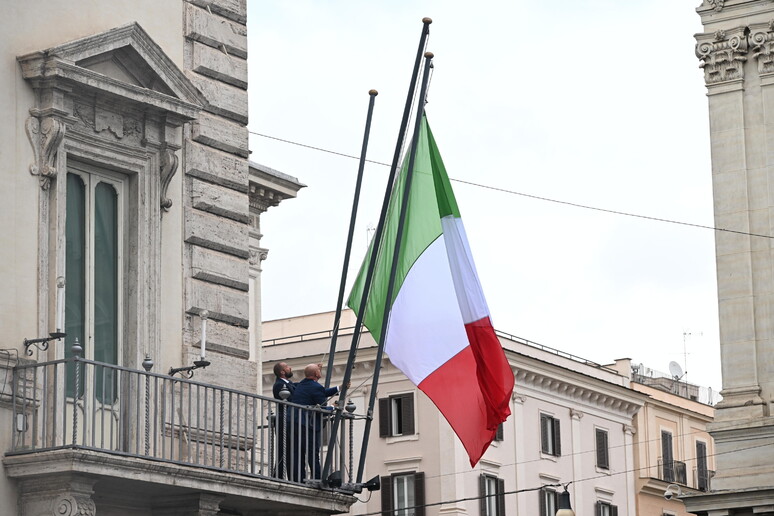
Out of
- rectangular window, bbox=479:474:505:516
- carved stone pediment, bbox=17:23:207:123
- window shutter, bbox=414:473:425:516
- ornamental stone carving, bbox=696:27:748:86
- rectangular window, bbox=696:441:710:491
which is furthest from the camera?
rectangular window, bbox=696:441:710:491

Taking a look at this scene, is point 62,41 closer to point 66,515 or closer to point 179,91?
point 179,91

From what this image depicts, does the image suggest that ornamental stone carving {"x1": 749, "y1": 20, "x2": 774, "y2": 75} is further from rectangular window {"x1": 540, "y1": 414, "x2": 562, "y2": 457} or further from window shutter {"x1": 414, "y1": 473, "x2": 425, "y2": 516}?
rectangular window {"x1": 540, "y1": 414, "x2": 562, "y2": 457}

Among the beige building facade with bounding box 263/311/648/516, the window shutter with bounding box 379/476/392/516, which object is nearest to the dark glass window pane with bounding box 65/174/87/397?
the beige building facade with bounding box 263/311/648/516

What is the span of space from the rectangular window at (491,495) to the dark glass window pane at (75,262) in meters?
38.7

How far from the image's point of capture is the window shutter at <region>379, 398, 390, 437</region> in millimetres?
54188

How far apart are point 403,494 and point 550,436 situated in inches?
270

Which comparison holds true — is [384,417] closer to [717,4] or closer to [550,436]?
[550,436]

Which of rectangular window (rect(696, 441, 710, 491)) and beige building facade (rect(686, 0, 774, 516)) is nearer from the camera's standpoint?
beige building facade (rect(686, 0, 774, 516))

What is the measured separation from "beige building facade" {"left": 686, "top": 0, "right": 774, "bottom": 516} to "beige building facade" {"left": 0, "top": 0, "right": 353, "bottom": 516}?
59.5ft

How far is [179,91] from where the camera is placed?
16859 mm

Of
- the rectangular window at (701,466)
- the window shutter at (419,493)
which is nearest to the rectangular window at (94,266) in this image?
the window shutter at (419,493)

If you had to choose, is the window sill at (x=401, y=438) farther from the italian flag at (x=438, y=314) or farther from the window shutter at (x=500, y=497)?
the italian flag at (x=438, y=314)

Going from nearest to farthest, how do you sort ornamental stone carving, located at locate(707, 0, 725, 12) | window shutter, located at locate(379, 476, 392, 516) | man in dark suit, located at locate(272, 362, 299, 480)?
A: man in dark suit, located at locate(272, 362, 299, 480)
ornamental stone carving, located at locate(707, 0, 725, 12)
window shutter, located at locate(379, 476, 392, 516)

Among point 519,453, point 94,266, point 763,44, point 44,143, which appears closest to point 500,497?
point 519,453
